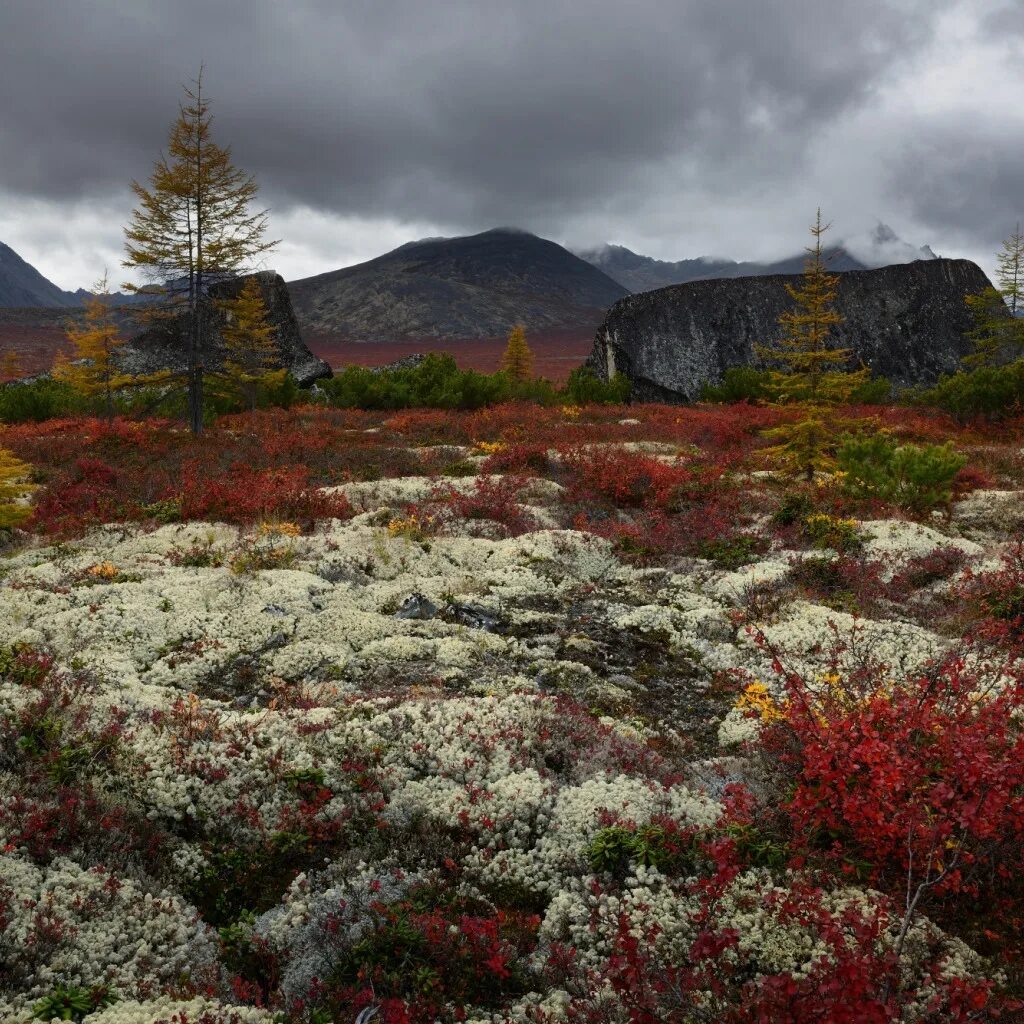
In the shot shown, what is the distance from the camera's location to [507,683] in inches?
320

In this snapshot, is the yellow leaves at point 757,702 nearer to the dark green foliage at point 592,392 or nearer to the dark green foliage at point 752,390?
the dark green foliage at point 752,390

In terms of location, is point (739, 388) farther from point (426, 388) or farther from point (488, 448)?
point (488, 448)

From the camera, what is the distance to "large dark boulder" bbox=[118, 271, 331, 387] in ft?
131

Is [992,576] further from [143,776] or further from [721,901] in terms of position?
[143,776]

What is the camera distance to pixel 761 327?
1538 inches

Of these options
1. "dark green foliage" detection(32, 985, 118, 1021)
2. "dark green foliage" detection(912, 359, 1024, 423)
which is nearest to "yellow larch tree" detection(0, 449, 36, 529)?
"dark green foliage" detection(32, 985, 118, 1021)

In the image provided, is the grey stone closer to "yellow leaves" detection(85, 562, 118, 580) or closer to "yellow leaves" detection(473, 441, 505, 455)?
"yellow leaves" detection(85, 562, 118, 580)

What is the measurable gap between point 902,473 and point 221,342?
3762cm

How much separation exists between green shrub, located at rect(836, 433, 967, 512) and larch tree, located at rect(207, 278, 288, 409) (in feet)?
71.6

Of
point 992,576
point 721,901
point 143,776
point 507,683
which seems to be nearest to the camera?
point 721,901

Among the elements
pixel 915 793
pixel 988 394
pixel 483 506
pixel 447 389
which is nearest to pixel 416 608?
pixel 483 506

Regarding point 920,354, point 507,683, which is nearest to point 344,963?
point 507,683

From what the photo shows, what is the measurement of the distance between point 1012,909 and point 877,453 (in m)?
13.1

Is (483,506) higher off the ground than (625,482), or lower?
lower
